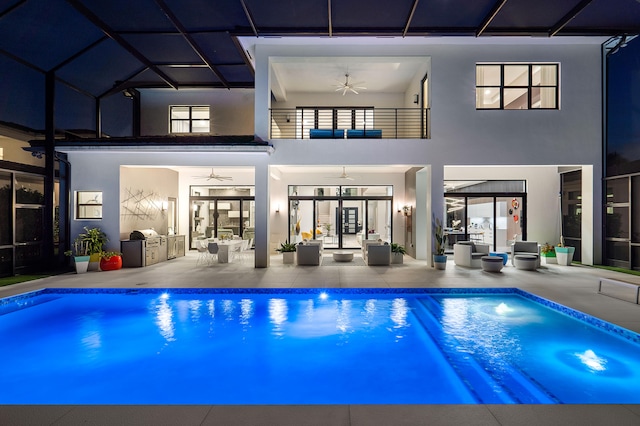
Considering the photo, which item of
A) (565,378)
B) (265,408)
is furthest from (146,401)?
(565,378)

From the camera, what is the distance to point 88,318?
Result: 6.10 meters

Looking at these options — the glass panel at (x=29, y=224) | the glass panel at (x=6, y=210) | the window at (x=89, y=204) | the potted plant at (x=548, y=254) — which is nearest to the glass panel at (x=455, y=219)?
the potted plant at (x=548, y=254)

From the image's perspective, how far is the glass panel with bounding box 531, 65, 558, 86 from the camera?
1051 cm

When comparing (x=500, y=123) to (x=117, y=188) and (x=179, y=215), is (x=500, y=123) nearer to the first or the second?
(x=117, y=188)

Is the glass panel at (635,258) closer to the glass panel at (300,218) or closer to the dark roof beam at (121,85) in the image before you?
the glass panel at (300,218)

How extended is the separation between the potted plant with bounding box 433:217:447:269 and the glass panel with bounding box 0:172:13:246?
11.5m

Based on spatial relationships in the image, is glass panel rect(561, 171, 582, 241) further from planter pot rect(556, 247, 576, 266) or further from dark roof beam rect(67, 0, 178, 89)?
dark roof beam rect(67, 0, 178, 89)

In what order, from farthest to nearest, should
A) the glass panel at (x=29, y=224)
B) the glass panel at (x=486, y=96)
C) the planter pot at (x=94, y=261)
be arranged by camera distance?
the glass panel at (x=486, y=96) < the planter pot at (x=94, y=261) < the glass panel at (x=29, y=224)

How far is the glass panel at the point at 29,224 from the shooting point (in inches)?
348

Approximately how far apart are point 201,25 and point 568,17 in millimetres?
9508

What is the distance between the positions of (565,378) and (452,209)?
32.7 ft

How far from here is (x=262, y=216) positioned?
33.1ft

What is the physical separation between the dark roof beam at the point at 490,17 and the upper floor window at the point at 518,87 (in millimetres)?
1737

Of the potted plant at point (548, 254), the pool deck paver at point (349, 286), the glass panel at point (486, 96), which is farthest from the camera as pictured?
the potted plant at point (548, 254)
